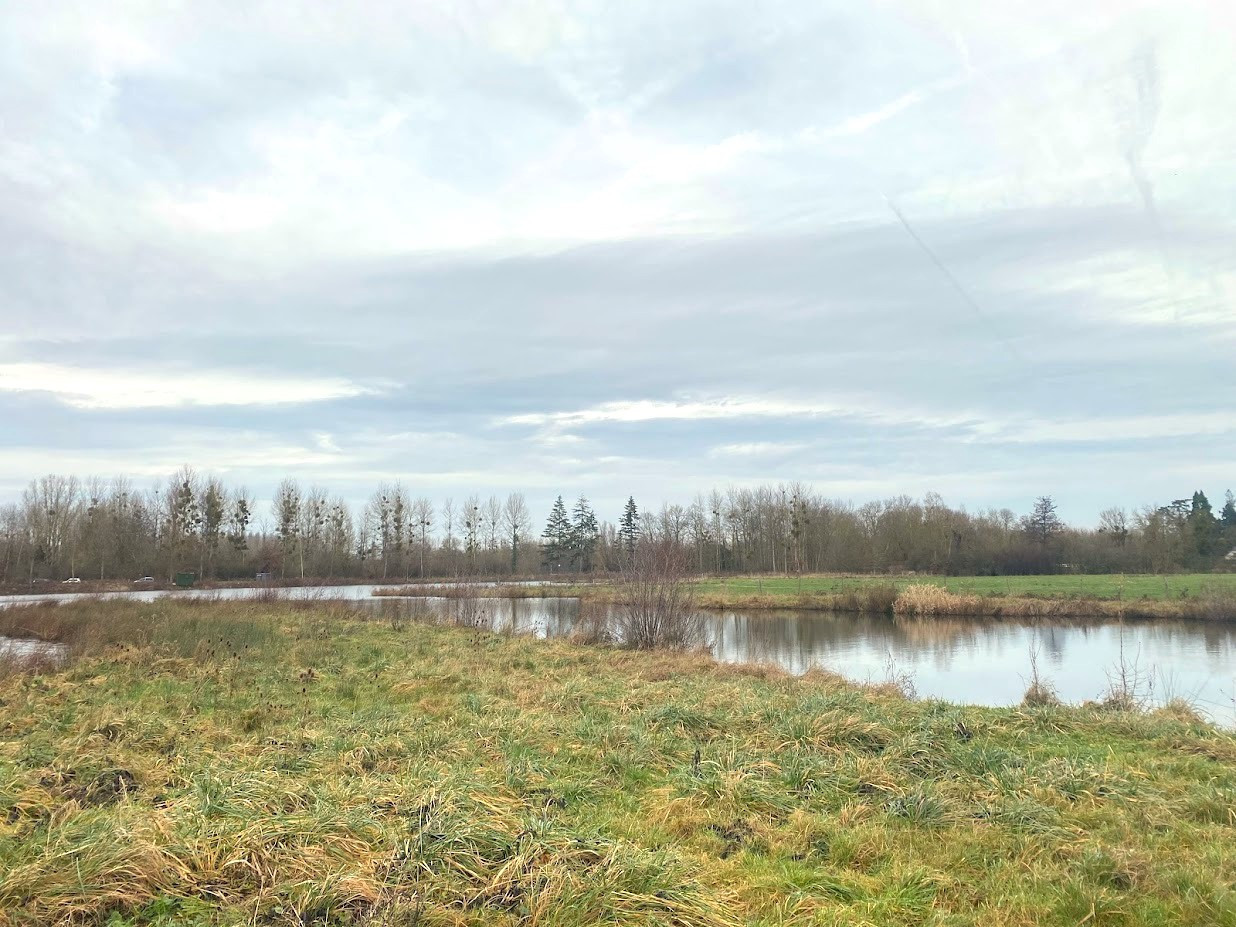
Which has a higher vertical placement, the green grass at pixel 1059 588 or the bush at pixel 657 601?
the bush at pixel 657 601

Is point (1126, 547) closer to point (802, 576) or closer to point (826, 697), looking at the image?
point (802, 576)

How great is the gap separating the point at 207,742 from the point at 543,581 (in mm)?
54994

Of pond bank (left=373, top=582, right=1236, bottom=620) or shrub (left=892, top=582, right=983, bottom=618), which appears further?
shrub (left=892, top=582, right=983, bottom=618)

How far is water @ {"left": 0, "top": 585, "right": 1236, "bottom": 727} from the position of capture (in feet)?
53.6

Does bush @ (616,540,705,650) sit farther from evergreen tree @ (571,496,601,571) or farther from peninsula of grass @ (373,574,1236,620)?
evergreen tree @ (571,496,601,571)

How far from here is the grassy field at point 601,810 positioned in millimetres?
3662

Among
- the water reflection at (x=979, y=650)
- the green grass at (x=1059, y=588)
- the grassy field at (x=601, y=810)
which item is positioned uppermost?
the grassy field at (x=601, y=810)

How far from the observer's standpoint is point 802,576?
58.6m

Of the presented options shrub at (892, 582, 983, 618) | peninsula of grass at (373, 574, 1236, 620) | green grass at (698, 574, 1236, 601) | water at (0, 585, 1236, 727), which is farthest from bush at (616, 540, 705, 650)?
green grass at (698, 574, 1236, 601)

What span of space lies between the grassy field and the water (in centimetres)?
712

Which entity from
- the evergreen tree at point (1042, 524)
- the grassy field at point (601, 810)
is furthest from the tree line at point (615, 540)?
the grassy field at point (601, 810)

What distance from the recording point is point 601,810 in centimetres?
549

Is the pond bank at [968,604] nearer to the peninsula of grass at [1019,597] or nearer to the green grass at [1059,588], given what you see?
the peninsula of grass at [1019,597]

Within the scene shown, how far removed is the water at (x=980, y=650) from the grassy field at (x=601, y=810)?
280 inches
